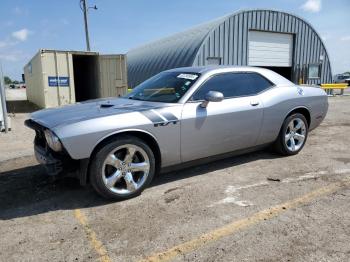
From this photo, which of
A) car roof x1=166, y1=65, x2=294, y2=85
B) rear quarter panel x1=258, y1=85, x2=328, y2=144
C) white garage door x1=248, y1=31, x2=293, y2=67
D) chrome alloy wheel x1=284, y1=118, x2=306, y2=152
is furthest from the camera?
white garage door x1=248, y1=31, x2=293, y2=67

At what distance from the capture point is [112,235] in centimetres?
290

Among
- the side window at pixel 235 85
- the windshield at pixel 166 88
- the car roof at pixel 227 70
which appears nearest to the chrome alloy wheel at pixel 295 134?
the car roof at pixel 227 70

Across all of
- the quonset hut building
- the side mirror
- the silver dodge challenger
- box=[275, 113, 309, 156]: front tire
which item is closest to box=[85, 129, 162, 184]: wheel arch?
the silver dodge challenger

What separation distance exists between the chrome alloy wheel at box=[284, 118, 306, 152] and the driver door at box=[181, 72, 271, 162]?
2.75 feet

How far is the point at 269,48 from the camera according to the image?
19.6 meters

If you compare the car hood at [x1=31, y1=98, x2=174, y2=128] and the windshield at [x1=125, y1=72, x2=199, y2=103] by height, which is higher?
the windshield at [x1=125, y1=72, x2=199, y2=103]

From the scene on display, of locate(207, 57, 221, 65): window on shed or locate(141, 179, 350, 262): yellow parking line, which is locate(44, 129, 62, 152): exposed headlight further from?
locate(207, 57, 221, 65): window on shed

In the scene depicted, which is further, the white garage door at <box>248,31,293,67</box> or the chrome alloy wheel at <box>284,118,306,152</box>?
the white garage door at <box>248,31,293,67</box>

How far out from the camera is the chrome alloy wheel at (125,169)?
11.5ft

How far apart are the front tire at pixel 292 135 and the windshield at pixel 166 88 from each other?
1831mm

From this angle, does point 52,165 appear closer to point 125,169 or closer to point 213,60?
point 125,169

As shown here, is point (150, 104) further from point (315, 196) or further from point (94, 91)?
point (94, 91)

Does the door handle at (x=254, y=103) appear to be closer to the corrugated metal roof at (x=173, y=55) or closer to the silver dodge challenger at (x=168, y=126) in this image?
the silver dodge challenger at (x=168, y=126)

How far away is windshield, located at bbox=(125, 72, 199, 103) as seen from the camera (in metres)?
4.16
